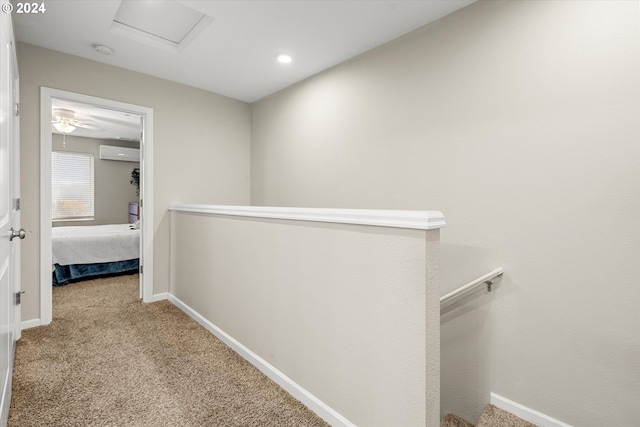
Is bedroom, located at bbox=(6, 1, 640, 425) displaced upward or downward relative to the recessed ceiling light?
downward

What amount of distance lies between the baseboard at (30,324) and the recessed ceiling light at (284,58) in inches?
122

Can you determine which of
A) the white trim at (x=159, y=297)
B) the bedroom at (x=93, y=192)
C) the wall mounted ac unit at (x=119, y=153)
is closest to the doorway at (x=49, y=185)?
the white trim at (x=159, y=297)

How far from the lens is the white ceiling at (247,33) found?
2096mm

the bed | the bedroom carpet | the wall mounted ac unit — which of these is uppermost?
the wall mounted ac unit

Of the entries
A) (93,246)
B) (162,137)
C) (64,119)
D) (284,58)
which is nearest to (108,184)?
(64,119)

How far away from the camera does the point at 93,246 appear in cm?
426

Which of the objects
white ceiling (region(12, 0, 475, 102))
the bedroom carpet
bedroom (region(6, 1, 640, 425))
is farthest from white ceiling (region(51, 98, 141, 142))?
the bedroom carpet

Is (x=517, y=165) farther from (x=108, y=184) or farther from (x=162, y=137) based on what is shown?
(x=108, y=184)

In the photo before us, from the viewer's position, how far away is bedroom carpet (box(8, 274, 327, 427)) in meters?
1.62

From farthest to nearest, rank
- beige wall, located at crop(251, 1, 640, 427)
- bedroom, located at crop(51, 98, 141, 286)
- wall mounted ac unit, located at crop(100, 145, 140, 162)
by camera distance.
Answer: wall mounted ac unit, located at crop(100, 145, 140, 162) → bedroom, located at crop(51, 98, 141, 286) → beige wall, located at crop(251, 1, 640, 427)

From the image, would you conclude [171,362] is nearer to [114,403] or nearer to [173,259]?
[114,403]

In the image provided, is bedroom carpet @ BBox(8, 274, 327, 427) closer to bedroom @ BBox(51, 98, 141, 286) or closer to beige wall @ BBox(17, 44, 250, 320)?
beige wall @ BBox(17, 44, 250, 320)

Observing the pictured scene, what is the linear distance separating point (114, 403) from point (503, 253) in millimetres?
2401

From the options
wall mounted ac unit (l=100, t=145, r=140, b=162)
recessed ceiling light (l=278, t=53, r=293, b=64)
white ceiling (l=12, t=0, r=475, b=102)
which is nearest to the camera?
white ceiling (l=12, t=0, r=475, b=102)
